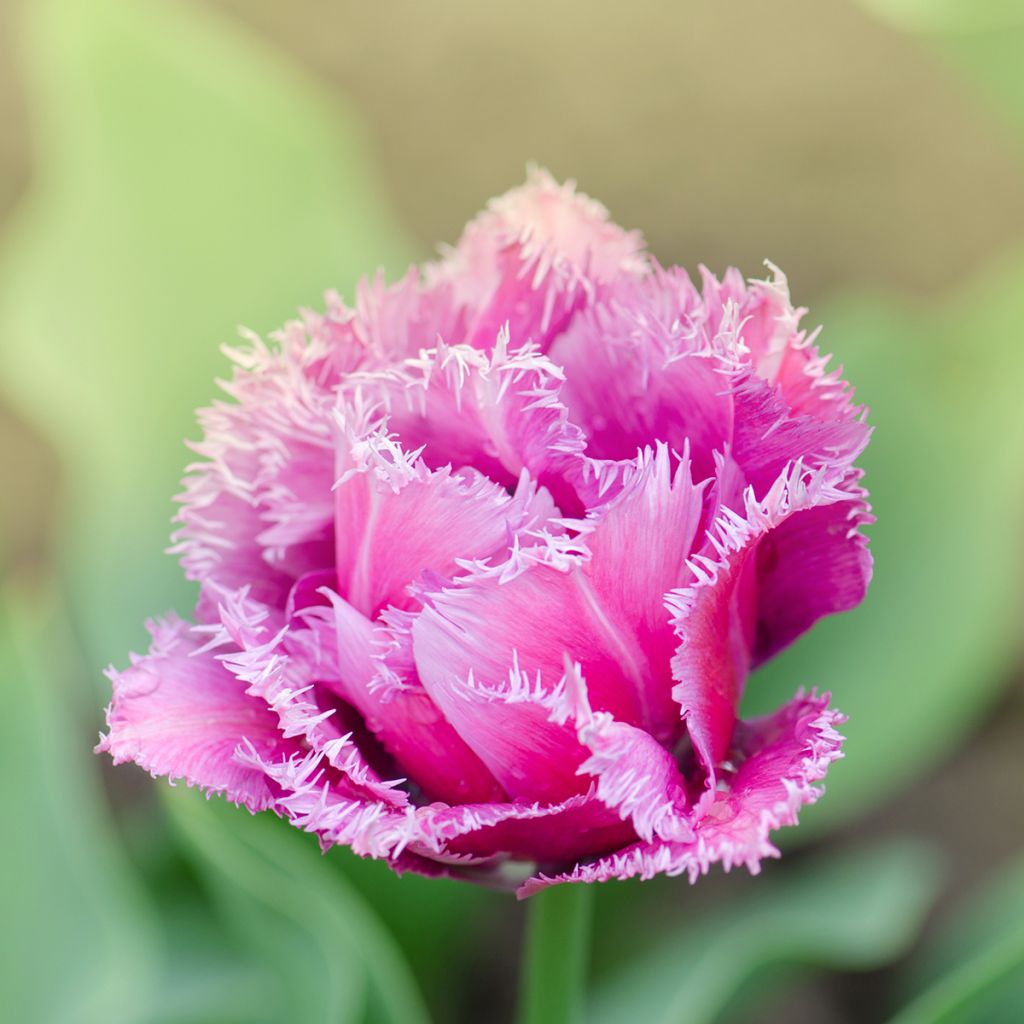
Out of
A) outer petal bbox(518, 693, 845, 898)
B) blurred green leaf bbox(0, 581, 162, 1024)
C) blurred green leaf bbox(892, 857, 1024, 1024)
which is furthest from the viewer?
blurred green leaf bbox(0, 581, 162, 1024)

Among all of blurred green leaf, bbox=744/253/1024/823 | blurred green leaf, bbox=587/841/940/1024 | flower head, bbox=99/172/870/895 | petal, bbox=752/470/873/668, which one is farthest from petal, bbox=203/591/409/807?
blurred green leaf, bbox=744/253/1024/823

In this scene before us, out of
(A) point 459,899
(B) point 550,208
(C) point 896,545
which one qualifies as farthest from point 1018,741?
(B) point 550,208

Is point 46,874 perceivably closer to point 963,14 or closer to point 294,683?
point 294,683

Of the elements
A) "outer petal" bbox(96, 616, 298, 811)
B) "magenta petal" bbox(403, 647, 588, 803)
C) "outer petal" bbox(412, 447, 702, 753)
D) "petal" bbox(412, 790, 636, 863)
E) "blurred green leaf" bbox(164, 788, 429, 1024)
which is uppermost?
"outer petal" bbox(412, 447, 702, 753)

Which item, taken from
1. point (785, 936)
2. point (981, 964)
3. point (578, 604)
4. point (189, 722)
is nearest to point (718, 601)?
point (578, 604)

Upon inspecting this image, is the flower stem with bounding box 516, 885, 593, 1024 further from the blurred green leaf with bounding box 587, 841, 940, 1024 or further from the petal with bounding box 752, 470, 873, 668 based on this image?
the blurred green leaf with bounding box 587, 841, 940, 1024

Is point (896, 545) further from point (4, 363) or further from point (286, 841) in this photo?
point (4, 363)
